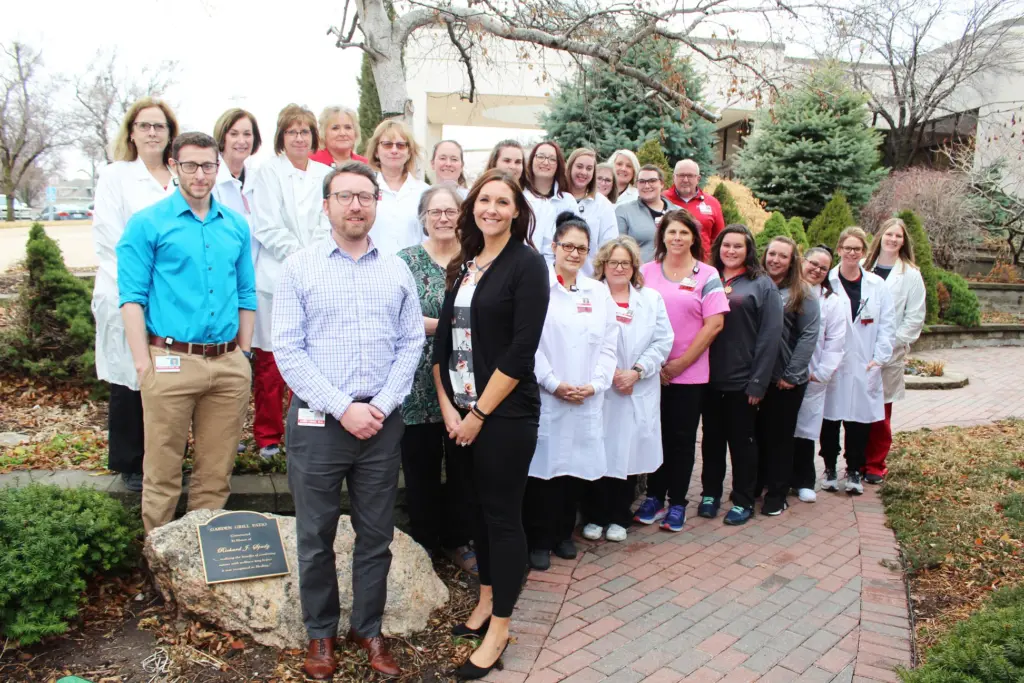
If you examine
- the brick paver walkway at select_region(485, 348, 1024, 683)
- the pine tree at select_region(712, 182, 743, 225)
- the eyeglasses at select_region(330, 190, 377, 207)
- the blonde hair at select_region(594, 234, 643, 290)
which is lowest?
the brick paver walkway at select_region(485, 348, 1024, 683)

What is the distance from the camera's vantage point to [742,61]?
22.2ft

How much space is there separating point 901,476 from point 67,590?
6.26 meters

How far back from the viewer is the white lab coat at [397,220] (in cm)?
475

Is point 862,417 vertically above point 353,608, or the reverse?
point 862,417

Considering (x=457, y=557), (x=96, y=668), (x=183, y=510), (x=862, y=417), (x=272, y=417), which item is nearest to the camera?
(x=96, y=668)

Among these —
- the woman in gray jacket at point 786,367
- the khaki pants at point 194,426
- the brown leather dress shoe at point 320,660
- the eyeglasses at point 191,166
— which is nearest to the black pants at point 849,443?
the woman in gray jacket at point 786,367

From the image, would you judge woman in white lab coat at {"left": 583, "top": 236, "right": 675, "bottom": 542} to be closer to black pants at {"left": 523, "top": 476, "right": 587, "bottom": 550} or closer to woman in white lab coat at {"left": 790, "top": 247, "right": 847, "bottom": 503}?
black pants at {"left": 523, "top": 476, "right": 587, "bottom": 550}

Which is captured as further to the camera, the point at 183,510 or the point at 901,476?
the point at 901,476

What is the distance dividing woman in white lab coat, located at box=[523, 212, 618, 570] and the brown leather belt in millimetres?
1726

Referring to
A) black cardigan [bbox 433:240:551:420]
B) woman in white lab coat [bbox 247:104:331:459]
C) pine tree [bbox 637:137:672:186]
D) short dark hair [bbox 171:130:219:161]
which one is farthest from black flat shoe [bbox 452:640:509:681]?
pine tree [bbox 637:137:672:186]

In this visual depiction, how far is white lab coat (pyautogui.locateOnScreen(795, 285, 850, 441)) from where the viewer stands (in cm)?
604

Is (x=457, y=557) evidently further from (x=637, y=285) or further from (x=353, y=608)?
(x=637, y=285)

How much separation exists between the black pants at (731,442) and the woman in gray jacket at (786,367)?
200 millimetres

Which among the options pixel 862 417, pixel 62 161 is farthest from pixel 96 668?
pixel 62 161
